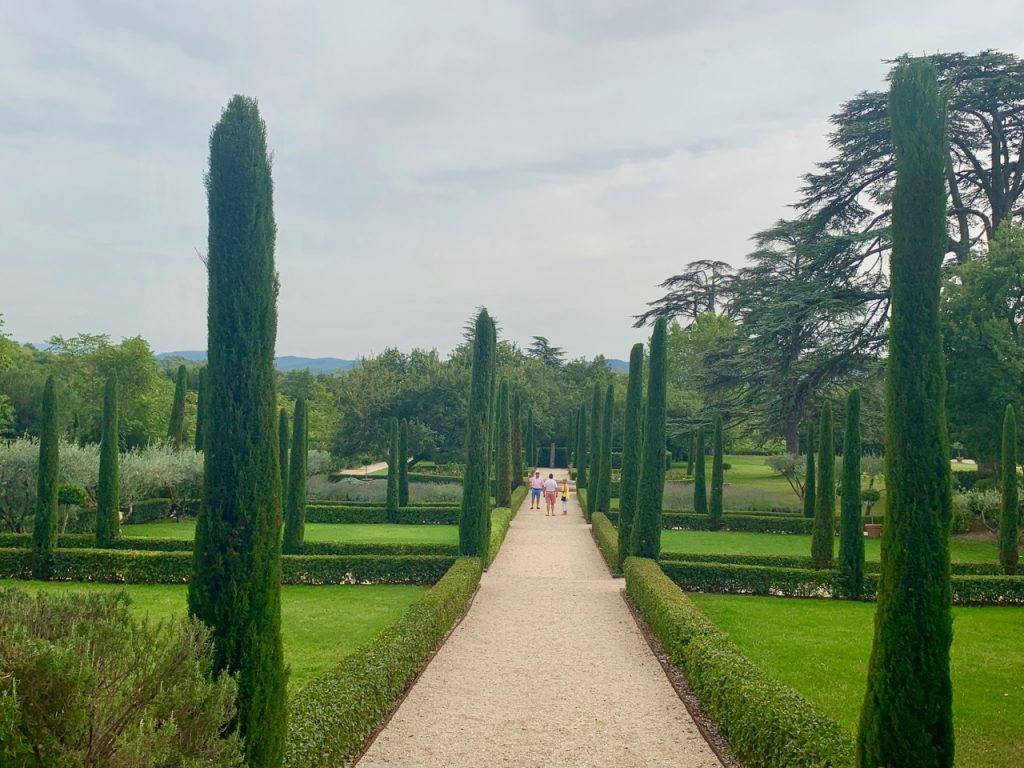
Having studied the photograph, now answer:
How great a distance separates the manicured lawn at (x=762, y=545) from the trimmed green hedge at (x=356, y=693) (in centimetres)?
1109

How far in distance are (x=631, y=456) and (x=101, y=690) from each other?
15.1 metres

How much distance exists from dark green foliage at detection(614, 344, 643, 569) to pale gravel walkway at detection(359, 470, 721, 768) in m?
2.71

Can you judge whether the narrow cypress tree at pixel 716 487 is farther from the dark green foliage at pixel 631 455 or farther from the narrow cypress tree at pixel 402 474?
the narrow cypress tree at pixel 402 474

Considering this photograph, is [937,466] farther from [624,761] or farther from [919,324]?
[624,761]

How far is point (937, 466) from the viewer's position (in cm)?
530

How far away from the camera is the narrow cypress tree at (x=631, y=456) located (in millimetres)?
16969

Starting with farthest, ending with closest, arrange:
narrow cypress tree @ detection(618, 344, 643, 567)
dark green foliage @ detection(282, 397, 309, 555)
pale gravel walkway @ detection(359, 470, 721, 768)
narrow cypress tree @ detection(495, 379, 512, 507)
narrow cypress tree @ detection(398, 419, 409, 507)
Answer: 1. narrow cypress tree @ detection(495, 379, 512, 507)
2. narrow cypress tree @ detection(398, 419, 409, 507)
3. dark green foliage @ detection(282, 397, 309, 555)
4. narrow cypress tree @ detection(618, 344, 643, 567)
5. pale gravel walkway @ detection(359, 470, 721, 768)

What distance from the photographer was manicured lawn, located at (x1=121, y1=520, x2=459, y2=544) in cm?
2166

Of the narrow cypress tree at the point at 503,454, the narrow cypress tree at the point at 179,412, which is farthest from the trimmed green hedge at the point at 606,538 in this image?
the narrow cypress tree at the point at 179,412

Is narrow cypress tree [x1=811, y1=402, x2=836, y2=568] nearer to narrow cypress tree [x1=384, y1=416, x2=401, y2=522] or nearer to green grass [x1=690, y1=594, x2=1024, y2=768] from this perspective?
green grass [x1=690, y1=594, x2=1024, y2=768]

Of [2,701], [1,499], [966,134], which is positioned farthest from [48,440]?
[966,134]

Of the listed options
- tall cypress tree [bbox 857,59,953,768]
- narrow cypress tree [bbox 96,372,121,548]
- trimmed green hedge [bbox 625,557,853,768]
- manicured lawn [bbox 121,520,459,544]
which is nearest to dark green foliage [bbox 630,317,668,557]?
trimmed green hedge [bbox 625,557,853,768]

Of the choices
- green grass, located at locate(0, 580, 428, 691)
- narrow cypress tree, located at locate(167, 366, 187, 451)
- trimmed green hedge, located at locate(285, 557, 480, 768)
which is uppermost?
narrow cypress tree, located at locate(167, 366, 187, 451)

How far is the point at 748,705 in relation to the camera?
6.45 metres
